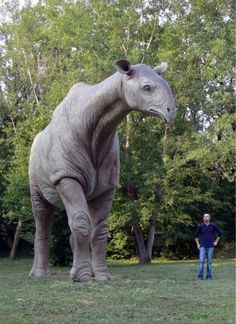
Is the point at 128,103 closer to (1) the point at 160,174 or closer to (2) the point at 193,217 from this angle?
(1) the point at 160,174

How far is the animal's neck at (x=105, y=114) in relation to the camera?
25.8 ft

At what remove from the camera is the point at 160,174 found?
19234 millimetres

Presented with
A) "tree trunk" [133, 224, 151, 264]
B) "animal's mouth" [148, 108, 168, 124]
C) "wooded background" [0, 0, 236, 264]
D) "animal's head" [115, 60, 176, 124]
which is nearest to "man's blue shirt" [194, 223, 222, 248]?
"animal's head" [115, 60, 176, 124]

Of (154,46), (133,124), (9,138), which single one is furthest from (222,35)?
(9,138)

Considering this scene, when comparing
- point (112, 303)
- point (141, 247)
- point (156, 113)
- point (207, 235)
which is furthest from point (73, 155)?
point (141, 247)

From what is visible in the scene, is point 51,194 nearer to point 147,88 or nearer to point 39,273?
point 39,273

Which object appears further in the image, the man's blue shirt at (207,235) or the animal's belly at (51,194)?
the man's blue shirt at (207,235)

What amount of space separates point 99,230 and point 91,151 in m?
1.18

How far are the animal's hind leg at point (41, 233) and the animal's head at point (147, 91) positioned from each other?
9.66 feet

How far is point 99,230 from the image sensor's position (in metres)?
8.83

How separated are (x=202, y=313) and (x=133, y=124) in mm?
14026

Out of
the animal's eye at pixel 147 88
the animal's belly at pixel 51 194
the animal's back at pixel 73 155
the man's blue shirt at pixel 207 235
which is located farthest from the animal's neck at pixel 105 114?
the man's blue shirt at pixel 207 235

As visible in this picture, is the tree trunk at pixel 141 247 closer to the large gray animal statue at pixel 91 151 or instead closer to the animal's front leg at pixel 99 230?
the large gray animal statue at pixel 91 151

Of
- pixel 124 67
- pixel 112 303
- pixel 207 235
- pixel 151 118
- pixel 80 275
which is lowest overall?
pixel 112 303
